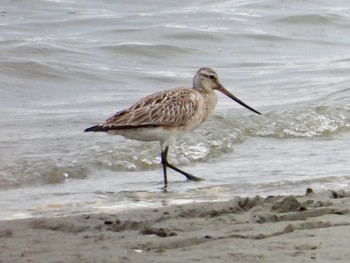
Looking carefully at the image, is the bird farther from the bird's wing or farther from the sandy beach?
the sandy beach

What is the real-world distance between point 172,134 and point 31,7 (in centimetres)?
1034

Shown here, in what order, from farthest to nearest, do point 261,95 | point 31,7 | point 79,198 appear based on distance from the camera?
1. point 31,7
2. point 261,95
3. point 79,198

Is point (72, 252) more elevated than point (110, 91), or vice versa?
point (72, 252)

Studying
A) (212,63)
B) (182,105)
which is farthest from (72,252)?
(212,63)

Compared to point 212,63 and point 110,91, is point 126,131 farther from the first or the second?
point 212,63

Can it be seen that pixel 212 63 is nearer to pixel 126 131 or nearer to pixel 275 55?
pixel 275 55

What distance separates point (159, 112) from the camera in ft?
28.0

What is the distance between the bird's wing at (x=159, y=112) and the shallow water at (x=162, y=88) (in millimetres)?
507

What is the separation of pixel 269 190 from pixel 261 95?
5.30 metres

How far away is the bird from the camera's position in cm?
828

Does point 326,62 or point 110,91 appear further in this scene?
point 326,62

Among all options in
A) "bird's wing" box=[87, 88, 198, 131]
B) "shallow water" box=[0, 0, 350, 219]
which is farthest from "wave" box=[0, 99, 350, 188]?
"bird's wing" box=[87, 88, 198, 131]

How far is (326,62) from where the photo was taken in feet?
51.9

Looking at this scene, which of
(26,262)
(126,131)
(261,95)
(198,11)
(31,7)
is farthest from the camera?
(198,11)
